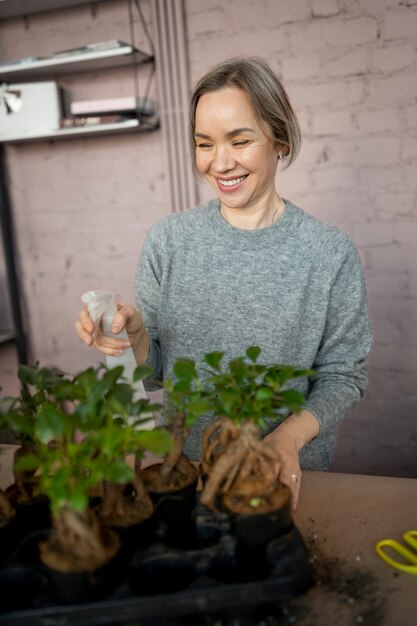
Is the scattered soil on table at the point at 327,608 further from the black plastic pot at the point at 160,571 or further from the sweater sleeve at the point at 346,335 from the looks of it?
the sweater sleeve at the point at 346,335

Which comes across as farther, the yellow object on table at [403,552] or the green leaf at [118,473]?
the yellow object on table at [403,552]

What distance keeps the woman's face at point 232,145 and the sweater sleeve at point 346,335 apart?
11.0 inches

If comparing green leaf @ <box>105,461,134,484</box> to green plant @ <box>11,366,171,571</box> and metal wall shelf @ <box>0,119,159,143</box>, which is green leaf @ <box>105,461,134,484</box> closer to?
green plant @ <box>11,366,171,571</box>

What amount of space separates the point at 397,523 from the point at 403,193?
140 centimetres

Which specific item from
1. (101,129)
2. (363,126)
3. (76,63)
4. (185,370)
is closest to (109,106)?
(101,129)

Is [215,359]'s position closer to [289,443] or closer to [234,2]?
[289,443]

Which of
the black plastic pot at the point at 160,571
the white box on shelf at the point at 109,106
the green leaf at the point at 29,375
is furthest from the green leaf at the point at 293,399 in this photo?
the white box on shelf at the point at 109,106

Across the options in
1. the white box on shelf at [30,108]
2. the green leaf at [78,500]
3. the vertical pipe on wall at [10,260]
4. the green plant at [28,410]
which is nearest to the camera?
the green leaf at [78,500]

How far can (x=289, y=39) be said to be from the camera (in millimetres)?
1966

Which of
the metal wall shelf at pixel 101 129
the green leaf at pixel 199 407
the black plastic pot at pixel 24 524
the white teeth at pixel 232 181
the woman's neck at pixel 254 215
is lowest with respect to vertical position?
the black plastic pot at pixel 24 524

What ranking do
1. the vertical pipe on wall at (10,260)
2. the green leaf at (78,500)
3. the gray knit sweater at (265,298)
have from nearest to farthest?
the green leaf at (78,500) → the gray knit sweater at (265,298) → the vertical pipe on wall at (10,260)

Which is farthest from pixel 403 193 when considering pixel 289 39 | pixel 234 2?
pixel 234 2

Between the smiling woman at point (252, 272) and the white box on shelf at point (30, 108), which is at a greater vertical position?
the white box on shelf at point (30, 108)

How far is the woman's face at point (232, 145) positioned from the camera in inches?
44.3
